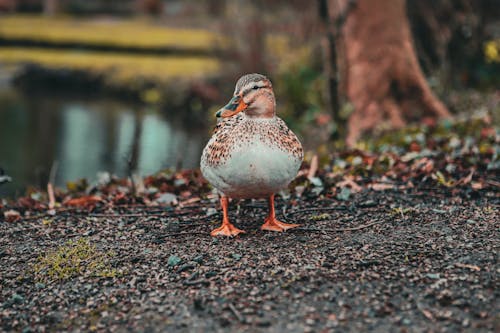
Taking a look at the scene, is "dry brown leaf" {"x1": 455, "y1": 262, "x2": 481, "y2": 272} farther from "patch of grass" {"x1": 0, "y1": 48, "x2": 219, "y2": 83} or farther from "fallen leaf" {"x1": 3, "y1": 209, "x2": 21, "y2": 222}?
"patch of grass" {"x1": 0, "y1": 48, "x2": 219, "y2": 83}

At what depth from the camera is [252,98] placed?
14.9 ft

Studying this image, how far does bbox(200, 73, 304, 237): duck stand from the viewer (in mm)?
4344

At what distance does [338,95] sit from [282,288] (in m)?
7.04

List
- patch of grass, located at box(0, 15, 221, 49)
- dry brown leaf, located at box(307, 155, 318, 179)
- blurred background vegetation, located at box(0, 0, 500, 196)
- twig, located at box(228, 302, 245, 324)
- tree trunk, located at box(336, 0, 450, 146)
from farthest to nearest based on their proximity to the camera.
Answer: patch of grass, located at box(0, 15, 221, 49) < blurred background vegetation, located at box(0, 0, 500, 196) < tree trunk, located at box(336, 0, 450, 146) < dry brown leaf, located at box(307, 155, 318, 179) < twig, located at box(228, 302, 245, 324)

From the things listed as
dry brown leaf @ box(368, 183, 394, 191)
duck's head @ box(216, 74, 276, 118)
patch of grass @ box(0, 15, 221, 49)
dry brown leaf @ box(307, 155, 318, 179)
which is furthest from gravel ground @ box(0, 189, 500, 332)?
patch of grass @ box(0, 15, 221, 49)

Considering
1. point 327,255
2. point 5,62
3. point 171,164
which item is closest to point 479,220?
point 327,255

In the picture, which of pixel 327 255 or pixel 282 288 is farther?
pixel 327 255

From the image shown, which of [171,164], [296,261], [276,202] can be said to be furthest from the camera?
[171,164]

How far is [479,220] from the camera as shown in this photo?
495 cm

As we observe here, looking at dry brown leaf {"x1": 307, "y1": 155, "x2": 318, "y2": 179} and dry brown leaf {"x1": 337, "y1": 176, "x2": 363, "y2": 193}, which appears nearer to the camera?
dry brown leaf {"x1": 337, "y1": 176, "x2": 363, "y2": 193}

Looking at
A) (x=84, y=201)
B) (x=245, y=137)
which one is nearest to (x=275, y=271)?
(x=245, y=137)

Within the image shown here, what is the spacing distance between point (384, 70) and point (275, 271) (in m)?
6.54

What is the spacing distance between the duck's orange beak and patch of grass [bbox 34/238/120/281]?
4.21 ft

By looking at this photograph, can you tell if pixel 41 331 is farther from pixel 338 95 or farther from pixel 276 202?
pixel 338 95
